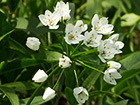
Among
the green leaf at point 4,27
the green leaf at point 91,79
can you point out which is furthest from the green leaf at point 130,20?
the green leaf at point 4,27

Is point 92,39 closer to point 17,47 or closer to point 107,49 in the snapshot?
point 107,49

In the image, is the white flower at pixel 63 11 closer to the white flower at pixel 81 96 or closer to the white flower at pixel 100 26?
the white flower at pixel 100 26

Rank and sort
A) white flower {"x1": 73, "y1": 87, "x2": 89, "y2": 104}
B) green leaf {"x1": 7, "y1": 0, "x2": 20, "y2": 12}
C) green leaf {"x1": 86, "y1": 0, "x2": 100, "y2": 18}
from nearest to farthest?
1. white flower {"x1": 73, "y1": 87, "x2": 89, "y2": 104}
2. green leaf {"x1": 7, "y1": 0, "x2": 20, "y2": 12}
3. green leaf {"x1": 86, "y1": 0, "x2": 100, "y2": 18}

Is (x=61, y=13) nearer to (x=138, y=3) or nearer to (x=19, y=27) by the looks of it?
(x=19, y=27)

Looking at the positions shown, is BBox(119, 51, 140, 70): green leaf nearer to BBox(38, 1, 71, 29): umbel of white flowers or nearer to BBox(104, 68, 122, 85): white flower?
BBox(104, 68, 122, 85): white flower

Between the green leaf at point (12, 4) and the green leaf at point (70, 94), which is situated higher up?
the green leaf at point (12, 4)

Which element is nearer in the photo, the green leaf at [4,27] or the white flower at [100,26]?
the white flower at [100,26]

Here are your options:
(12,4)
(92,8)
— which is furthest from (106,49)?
(92,8)

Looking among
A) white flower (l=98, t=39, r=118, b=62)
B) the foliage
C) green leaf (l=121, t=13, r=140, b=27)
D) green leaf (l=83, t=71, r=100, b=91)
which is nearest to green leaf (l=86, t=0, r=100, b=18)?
the foliage

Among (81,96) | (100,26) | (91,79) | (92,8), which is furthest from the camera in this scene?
(92,8)
